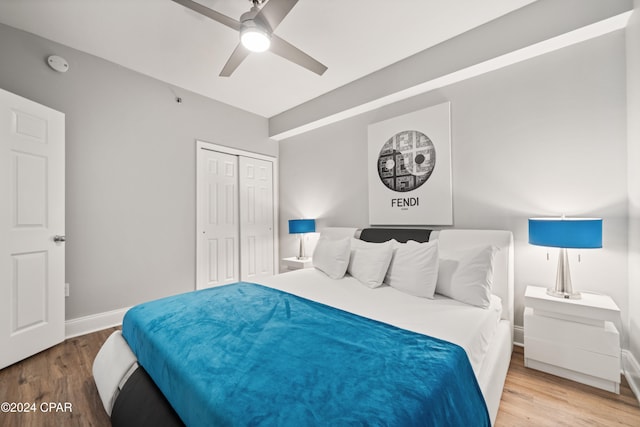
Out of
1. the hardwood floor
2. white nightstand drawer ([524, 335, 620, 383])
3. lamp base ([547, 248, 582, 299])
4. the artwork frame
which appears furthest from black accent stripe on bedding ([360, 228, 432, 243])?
the hardwood floor

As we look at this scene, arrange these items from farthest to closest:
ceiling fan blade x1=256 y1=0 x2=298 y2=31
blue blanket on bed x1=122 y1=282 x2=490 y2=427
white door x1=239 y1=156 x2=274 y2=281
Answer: white door x1=239 y1=156 x2=274 y2=281 < ceiling fan blade x1=256 y1=0 x2=298 y2=31 < blue blanket on bed x1=122 y1=282 x2=490 y2=427

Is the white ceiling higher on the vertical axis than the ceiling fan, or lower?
higher

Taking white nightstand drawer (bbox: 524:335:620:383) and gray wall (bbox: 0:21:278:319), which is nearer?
white nightstand drawer (bbox: 524:335:620:383)

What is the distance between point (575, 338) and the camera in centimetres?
184

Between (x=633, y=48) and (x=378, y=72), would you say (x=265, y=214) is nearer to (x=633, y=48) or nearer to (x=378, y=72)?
(x=378, y=72)

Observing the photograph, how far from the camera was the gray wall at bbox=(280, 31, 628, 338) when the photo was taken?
6.57 ft

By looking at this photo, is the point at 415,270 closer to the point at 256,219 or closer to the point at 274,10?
the point at 274,10

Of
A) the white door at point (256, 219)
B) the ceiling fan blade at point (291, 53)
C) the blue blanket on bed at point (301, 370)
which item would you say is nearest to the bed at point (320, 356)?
the blue blanket on bed at point (301, 370)

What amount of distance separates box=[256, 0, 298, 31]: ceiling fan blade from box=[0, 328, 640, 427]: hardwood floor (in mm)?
2624

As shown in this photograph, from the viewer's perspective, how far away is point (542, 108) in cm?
227

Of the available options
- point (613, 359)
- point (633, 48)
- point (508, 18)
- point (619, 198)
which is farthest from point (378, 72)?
point (613, 359)

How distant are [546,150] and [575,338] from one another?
145cm

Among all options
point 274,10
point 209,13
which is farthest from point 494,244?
point 209,13

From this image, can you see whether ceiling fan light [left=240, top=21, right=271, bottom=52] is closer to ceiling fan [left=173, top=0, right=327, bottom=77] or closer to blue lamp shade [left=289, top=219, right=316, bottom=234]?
ceiling fan [left=173, top=0, right=327, bottom=77]
